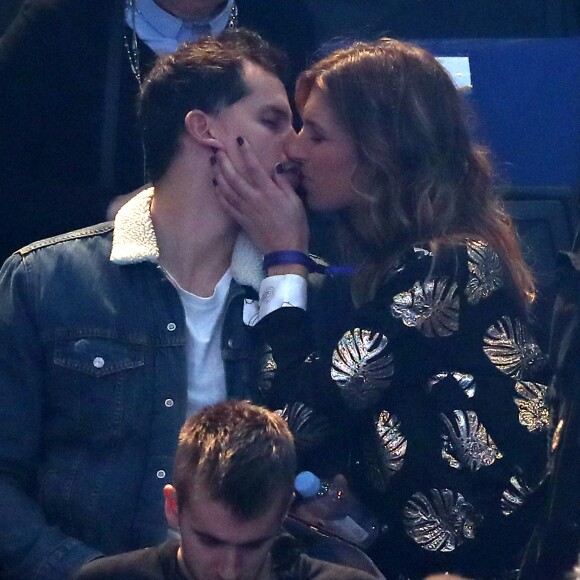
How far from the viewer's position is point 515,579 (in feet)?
7.72

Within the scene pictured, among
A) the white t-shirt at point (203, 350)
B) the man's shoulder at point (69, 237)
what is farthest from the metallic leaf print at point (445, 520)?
the man's shoulder at point (69, 237)

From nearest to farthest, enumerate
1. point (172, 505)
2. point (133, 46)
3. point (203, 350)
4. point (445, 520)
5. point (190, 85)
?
point (172, 505) < point (445, 520) < point (203, 350) < point (190, 85) < point (133, 46)

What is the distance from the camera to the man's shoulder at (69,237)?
260cm

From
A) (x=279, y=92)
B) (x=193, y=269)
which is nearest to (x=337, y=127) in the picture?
(x=279, y=92)

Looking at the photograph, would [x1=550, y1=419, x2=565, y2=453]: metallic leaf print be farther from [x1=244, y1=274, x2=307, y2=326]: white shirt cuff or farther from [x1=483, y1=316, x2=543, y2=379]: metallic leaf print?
[x1=244, y1=274, x2=307, y2=326]: white shirt cuff

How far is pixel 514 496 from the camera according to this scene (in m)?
2.34

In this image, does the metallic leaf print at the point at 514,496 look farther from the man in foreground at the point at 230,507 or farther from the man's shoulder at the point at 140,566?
the man's shoulder at the point at 140,566

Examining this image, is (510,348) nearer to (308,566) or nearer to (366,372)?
(366,372)

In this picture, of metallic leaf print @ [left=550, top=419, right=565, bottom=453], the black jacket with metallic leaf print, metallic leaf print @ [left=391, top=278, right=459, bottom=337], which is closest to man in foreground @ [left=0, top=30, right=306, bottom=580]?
the black jacket with metallic leaf print

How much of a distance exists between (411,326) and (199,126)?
2.22 ft

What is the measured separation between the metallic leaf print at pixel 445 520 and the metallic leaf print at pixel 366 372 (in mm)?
205

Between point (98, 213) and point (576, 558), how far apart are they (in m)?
1.47

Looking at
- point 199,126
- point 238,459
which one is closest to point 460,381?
point 238,459

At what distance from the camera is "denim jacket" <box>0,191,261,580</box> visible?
248cm
